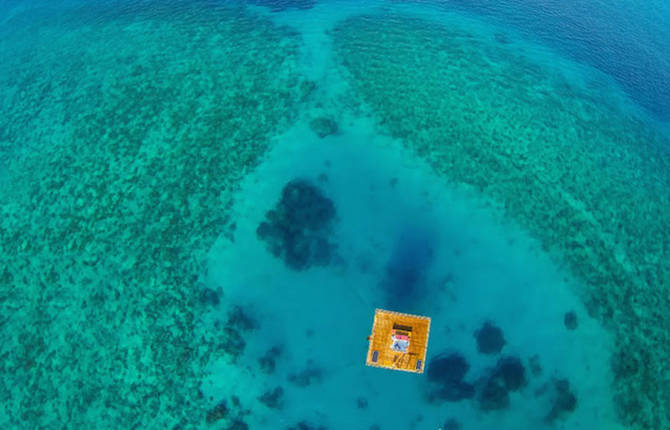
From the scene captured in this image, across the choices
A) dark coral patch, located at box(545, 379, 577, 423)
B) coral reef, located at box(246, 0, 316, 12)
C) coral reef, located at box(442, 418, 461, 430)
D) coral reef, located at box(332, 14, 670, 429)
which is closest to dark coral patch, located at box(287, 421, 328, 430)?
coral reef, located at box(442, 418, 461, 430)

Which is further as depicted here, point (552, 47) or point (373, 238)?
point (552, 47)

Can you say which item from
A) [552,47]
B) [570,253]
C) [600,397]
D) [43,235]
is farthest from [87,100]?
[552,47]

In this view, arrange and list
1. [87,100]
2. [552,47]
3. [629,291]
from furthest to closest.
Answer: [552,47] < [87,100] < [629,291]

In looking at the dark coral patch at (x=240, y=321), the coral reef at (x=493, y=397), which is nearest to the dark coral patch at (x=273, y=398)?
the dark coral patch at (x=240, y=321)

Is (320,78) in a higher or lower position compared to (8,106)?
higher

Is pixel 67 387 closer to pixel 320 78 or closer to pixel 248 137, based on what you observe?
pixel 248 137

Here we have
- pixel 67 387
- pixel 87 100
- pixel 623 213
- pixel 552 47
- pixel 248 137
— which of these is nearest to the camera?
pixel 67 387

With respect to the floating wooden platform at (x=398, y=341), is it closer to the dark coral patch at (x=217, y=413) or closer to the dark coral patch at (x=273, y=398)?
the dark coral patch at (x=273, y=398)
